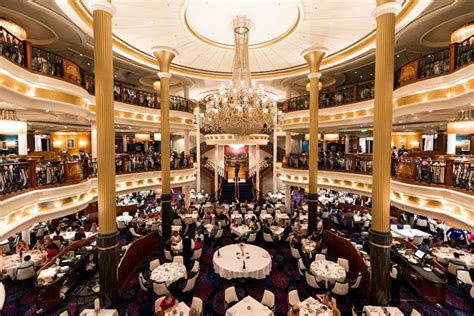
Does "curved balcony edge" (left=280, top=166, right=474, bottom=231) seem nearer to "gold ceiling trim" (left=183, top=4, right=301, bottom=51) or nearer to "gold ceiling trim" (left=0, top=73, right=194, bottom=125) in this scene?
"gold ceiling trim" (left=183, top=4, right=301, bottom=51)

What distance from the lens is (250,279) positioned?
807 centimetres

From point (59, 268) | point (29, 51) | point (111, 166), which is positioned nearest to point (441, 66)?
point (111, 166)

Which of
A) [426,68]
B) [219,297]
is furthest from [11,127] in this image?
[426,68]

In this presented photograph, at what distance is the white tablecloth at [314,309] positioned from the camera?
5.54m

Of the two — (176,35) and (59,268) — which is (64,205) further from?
(176,35)

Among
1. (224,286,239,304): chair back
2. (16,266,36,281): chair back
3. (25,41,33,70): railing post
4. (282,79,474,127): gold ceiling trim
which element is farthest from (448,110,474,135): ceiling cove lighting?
(16,266,36,281): chair back

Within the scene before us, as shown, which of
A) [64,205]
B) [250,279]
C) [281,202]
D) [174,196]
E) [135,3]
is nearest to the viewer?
[135,3]

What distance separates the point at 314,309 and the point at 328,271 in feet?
6.82

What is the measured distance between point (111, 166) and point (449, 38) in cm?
1249

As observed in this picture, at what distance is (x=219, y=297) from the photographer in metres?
7.23

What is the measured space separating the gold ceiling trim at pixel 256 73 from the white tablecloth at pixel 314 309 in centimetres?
821

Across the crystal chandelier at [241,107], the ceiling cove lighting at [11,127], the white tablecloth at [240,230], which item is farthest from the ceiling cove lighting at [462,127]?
the ceiling cove lighting at [11,127]

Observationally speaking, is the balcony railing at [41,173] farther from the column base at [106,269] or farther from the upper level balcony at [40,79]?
the column base at [106,269]

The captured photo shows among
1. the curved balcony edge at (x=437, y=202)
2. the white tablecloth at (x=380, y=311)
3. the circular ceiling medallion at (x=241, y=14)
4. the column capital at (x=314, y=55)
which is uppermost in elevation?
the circular ceiling medallion at (x=241, y=14)
